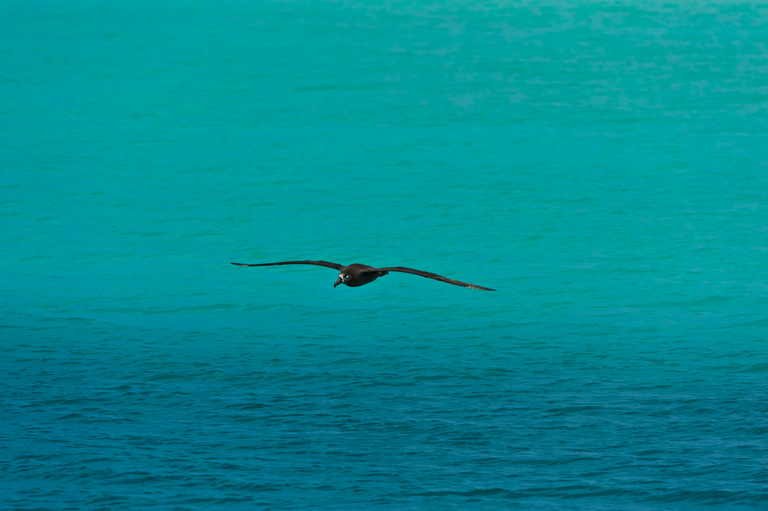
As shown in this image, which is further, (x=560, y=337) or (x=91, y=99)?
(x=91, y=99)

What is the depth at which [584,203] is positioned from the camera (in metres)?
55.3

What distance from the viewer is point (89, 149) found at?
198ft

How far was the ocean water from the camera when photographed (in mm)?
28656

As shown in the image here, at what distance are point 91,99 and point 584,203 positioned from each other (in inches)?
1250

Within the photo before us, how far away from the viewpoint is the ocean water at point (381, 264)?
94.0ft

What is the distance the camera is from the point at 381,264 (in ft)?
155

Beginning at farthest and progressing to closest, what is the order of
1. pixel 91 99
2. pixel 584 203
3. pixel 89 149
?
1. pixel 91 99
2. pixel 89 149
3. pixel 584 203

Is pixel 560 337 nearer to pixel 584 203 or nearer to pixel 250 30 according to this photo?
pixel 584 203

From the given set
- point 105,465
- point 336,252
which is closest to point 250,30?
point 336,252

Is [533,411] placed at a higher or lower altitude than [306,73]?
lower

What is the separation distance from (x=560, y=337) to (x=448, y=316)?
5023mm

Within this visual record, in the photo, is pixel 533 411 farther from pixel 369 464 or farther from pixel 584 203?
pixel 584 203

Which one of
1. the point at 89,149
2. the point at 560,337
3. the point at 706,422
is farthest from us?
the point at 89,149

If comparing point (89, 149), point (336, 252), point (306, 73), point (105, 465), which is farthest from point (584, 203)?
point (105, 465)
